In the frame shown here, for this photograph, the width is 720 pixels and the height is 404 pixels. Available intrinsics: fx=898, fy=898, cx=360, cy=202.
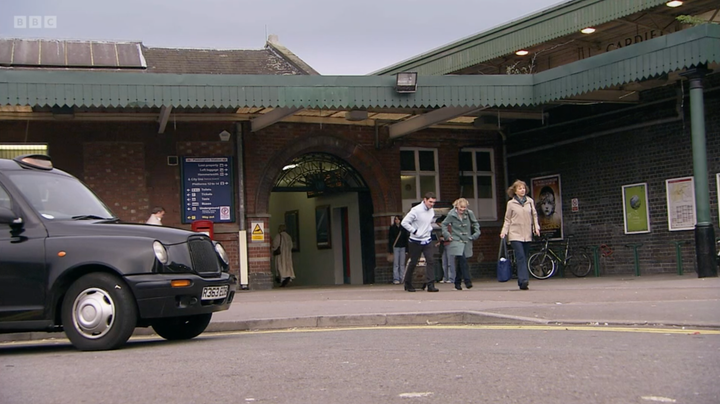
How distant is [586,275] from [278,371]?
56.1 feet

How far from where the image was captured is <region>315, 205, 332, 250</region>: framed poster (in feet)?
88.5

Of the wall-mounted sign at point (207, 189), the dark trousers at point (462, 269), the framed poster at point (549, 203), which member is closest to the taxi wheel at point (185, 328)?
the dark trousers at point (462, 269)

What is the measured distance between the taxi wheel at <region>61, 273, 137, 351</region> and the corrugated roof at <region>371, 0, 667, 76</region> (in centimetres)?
1396

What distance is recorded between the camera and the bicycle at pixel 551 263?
22.4 metres

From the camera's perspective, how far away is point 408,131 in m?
23.8

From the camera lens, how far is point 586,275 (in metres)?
22.5

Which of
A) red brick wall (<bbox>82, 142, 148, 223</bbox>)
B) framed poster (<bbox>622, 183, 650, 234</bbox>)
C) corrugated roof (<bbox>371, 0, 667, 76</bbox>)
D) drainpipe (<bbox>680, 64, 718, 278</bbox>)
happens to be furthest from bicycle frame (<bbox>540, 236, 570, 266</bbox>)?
red brick wall (<bbox>82, 142, 148, 223</bbox>)

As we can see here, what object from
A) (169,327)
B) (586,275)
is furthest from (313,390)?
(586,275)

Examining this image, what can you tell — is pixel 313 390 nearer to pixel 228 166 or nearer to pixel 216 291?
pixel 216 291

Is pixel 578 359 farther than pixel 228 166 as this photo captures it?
No

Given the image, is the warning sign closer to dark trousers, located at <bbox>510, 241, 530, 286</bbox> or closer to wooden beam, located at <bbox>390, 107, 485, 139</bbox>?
Answer: wooden beam, located at <bbox>390, 107, 485, 139</bbox>

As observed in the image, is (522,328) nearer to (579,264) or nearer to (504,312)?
(504,312)

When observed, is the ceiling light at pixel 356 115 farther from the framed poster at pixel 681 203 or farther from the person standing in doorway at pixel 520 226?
the framed poster at pixel 681 203

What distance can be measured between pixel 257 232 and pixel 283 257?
171 inches
